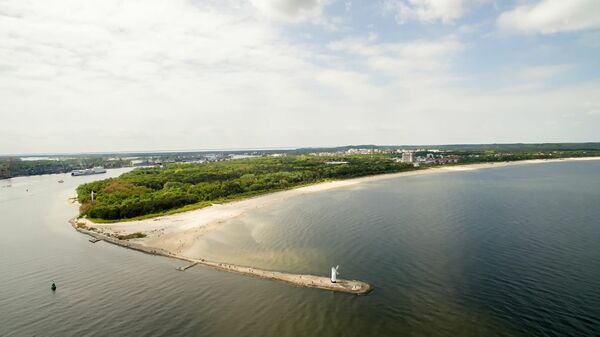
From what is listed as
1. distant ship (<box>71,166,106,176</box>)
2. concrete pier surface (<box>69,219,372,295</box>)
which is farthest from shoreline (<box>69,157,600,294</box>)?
distant ship (<box>71,166,106,176</box>)

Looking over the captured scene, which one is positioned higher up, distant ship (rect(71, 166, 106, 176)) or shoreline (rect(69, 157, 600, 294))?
distant ship (rect(71, 166, 106, 176))

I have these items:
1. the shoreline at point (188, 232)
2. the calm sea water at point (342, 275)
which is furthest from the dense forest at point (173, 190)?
the calm sea water at point (342, 275)

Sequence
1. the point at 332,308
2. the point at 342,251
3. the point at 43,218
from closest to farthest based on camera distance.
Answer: the point at 332,308 → the point at 342,251 → the point at 43,218

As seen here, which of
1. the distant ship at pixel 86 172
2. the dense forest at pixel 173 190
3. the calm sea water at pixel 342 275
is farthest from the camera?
the distant ship at pixel 86 172

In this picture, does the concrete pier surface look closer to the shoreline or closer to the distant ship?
the shoreline

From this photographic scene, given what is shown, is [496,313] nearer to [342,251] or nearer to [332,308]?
[332,308]

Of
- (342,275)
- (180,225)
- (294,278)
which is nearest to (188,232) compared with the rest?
(180,225)

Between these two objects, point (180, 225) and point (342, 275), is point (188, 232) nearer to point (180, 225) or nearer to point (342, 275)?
point (180, 225)

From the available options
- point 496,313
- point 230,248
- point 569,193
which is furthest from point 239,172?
point 496,313

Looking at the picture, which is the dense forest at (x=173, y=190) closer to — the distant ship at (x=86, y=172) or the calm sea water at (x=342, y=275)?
the calm sea water at (x=342, y=275)
